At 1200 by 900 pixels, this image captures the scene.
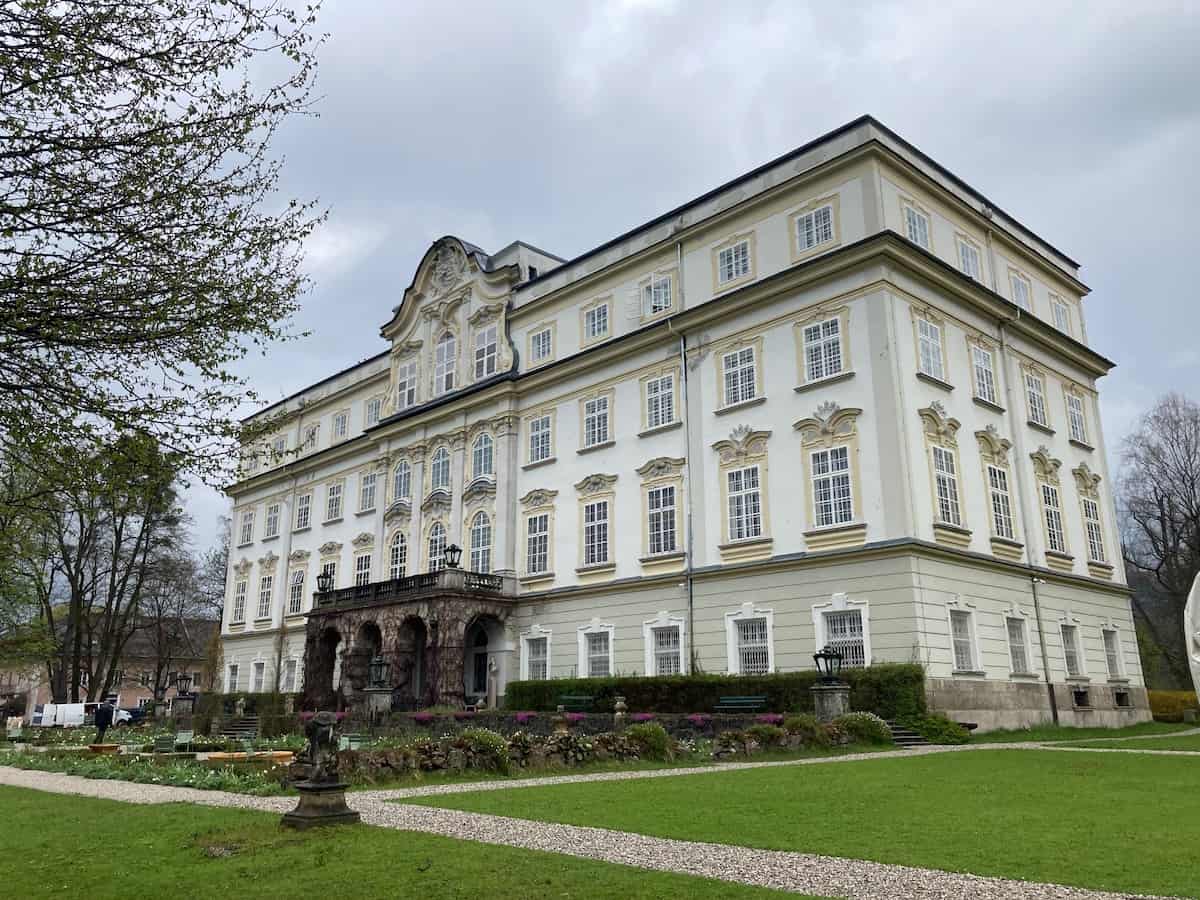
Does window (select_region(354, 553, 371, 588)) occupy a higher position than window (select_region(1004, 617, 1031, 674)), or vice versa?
window (select_region(354, 553, 371, 588))

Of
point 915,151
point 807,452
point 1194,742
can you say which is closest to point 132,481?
point 807,452

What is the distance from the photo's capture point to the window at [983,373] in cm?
3003

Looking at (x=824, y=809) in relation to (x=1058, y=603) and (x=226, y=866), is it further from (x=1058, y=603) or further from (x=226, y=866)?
(x=1058, y=603)

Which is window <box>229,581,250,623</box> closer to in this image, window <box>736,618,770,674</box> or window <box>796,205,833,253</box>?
window <box>736,618,770,674</box>

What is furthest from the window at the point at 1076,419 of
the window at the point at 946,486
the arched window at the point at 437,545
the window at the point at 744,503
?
the arched window at the point at 437,545

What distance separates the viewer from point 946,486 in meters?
27.1

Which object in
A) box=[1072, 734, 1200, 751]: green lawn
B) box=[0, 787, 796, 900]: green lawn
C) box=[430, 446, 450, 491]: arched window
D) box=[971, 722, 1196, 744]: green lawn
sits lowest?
box=[0, 787, 796, 900]: green lawn

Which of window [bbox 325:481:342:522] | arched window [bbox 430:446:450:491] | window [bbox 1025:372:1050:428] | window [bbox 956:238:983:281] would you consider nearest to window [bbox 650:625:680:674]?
arched window [bbox 430:446:450:491]

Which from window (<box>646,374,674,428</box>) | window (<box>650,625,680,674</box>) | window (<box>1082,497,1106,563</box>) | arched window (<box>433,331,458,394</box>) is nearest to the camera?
window (<box>650,625,680,674</box>)

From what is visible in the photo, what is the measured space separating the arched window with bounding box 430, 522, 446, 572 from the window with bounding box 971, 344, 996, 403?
69.9 ft

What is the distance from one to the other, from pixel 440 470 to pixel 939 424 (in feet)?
70.9

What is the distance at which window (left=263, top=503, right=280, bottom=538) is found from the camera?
171ft

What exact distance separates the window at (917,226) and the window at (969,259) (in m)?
2.18

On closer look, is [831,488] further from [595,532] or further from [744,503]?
[595,532]
